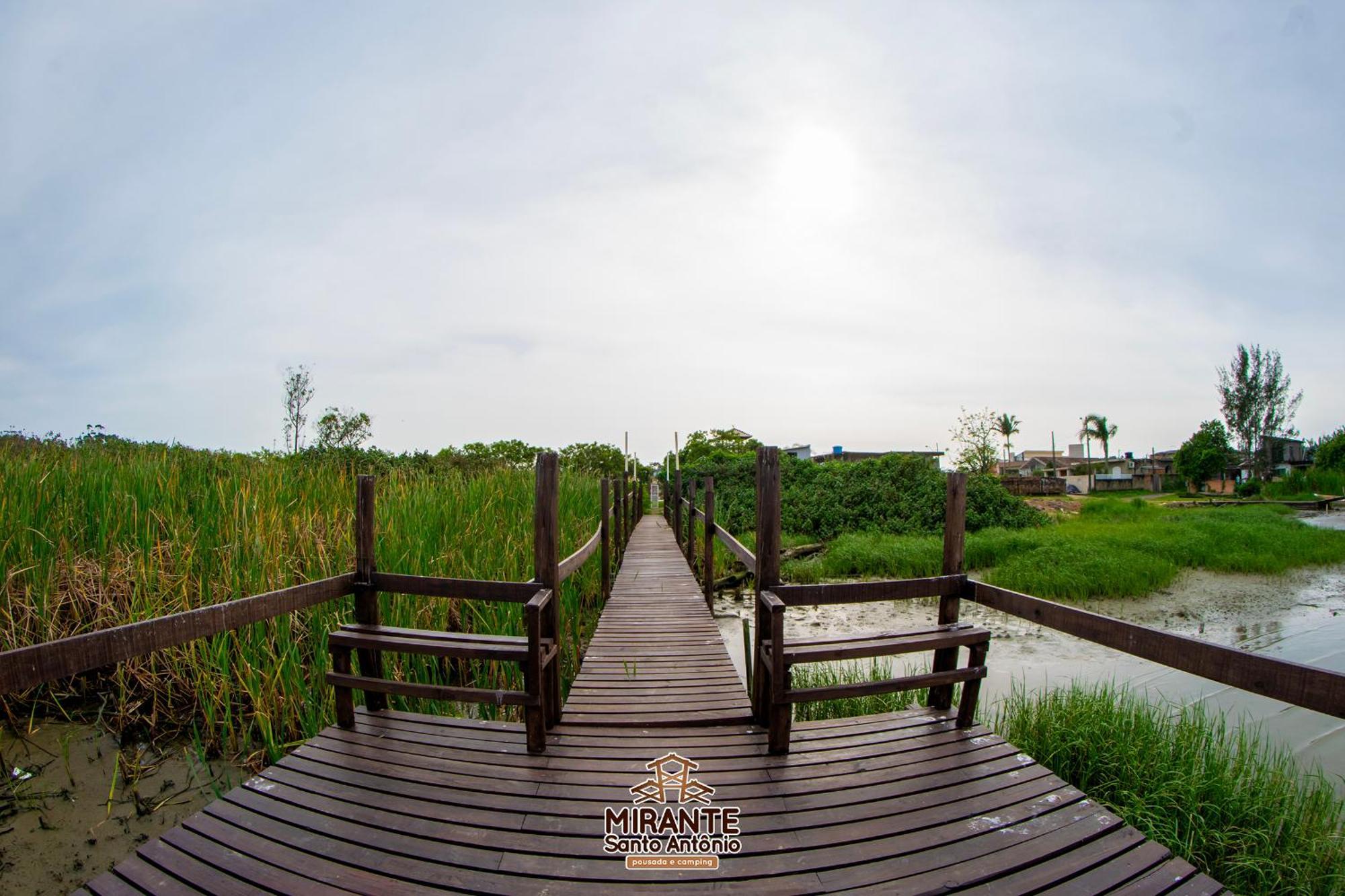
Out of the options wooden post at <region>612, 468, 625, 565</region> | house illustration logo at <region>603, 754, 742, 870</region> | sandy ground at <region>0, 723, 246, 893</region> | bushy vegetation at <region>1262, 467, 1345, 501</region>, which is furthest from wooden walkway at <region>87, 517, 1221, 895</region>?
bushy vegetation at <region>1262, 467, 1345, 501</region>

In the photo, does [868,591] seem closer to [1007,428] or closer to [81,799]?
[81,799]

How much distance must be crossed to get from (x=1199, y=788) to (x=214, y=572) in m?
6.59

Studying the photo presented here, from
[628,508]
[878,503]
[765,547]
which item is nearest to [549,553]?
[765,547]

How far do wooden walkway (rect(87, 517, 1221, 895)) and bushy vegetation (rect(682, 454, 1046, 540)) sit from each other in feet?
39.6

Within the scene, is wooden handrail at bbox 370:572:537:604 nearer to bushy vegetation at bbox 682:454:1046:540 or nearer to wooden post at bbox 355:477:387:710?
wooden post at bbox 355:477:387:710

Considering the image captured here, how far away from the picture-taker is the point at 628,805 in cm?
251

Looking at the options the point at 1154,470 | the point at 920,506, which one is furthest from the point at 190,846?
the point at 1154,470

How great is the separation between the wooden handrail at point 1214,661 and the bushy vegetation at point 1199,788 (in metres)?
1.88

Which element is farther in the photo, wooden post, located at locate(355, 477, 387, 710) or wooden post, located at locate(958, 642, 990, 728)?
wooden post, located at locate(355, 477, 387, 710)

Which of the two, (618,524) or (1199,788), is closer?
(1199,788)

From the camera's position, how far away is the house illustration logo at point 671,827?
86.2 inches

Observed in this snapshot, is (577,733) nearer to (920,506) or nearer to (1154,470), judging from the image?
(920,506)

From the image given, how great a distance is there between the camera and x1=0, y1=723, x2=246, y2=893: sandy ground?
286 centimetres

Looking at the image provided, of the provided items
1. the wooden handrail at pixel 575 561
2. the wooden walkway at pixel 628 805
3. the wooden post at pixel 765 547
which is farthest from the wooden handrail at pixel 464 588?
the wooden post at pixel 765 547
